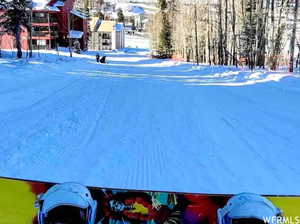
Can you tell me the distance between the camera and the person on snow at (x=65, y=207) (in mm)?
2115

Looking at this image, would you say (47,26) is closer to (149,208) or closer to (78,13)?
(78,13)

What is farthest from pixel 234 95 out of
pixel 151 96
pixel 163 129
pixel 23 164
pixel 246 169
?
pixel 23 164

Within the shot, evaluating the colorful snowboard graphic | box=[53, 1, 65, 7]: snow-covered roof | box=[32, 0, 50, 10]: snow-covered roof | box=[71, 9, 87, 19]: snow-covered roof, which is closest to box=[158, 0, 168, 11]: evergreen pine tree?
box=[71, 9, 87, 19]: snow-covered roof

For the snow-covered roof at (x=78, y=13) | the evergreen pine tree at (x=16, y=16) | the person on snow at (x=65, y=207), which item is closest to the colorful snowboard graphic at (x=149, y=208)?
the person on snow at (x=65, y=207)

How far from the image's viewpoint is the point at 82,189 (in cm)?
226

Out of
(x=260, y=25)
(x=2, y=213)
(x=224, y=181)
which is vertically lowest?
(x=224, y=181)

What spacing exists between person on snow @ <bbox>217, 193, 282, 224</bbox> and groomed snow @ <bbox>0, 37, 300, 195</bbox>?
7.56ft

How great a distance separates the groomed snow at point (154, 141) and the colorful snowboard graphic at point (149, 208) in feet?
6.03

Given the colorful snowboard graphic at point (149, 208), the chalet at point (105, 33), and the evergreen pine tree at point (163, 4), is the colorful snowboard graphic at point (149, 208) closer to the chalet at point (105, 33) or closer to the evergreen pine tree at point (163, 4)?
the evergreen pine tree at point (163, 4)

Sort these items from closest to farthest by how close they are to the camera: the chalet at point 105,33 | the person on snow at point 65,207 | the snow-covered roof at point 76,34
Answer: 1. the person on snow at point 65,207
2. the snow-covered roof at point 76,34
3. the chalet at point 105,33

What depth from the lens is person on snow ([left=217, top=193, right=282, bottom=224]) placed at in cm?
201

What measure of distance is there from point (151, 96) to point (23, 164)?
7.84 meters

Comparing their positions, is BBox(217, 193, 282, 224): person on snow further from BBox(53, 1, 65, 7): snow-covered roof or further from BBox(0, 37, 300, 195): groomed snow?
BBox(53, 1, 65, 7): snow-covered roof

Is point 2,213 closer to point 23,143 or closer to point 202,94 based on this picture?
point 23,143
